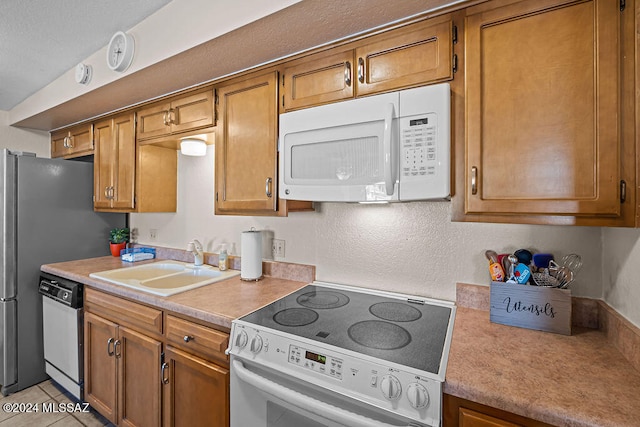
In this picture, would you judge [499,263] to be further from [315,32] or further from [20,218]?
[20,218]

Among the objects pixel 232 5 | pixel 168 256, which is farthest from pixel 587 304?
pixel 168 256

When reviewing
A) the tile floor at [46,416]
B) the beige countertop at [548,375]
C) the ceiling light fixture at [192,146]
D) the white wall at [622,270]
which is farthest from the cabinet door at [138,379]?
the white wall at [622,270]

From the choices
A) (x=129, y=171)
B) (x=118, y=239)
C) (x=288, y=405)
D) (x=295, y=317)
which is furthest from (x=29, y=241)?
(x=288, y=405)

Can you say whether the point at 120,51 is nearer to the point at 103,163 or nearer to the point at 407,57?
the point at 103,163

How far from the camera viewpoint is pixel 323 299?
4.85 feet

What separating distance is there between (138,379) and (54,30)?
6.75 feet

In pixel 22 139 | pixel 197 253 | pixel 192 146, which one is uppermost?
pixel 22 139

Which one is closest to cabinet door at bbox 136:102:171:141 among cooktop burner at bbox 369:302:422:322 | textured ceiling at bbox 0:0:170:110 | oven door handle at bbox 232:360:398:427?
textured ceiling at bbox 0:0:170:110

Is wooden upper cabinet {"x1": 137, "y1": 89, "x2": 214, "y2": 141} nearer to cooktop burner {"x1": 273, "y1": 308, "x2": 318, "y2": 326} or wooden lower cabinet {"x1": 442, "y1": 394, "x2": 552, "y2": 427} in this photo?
cooktop burner {"x1": 273, "y1": 308, "x2": 318, "y2": 326}

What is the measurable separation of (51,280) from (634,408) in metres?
3.08

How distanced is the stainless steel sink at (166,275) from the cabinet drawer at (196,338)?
0.32 metres

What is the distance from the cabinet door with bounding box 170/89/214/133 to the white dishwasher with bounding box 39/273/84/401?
1.27 meters

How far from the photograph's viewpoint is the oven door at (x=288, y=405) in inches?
34.3

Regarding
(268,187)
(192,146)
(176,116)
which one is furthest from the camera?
(192,146)
